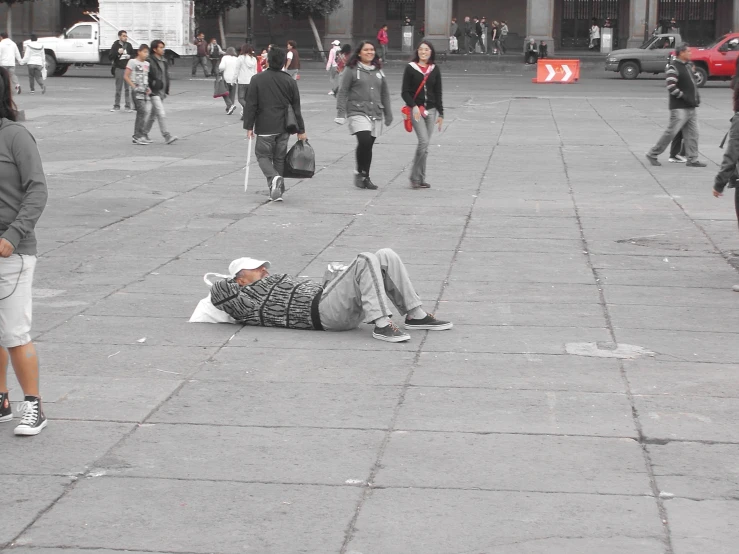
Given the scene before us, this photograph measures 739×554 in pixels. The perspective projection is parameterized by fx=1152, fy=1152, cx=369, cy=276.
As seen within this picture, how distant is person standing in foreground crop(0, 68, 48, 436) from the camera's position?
533 centimetres

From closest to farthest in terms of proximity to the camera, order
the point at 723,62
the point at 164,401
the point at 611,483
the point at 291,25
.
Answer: the point at 611,483, the point at 164,401, the point at 723,62, the point at 291,25

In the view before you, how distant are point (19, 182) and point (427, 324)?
2.91 metres

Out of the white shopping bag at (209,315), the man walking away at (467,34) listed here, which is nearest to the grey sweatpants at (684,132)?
the white shopping bag at (209,315)

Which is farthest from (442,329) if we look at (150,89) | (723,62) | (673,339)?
(723,62)

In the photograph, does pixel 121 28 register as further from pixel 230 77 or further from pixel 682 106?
pixel 682 106

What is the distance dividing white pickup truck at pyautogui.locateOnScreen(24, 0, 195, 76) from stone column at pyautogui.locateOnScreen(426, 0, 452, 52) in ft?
49.4

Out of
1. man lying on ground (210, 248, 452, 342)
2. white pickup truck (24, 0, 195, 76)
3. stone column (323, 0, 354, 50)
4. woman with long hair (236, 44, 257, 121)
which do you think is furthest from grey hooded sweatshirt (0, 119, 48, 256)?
stone column (323, 0, 354, 50)

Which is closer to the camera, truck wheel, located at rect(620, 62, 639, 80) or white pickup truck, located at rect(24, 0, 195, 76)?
white pickup truck, located at rect(24, 0, 195, 76)

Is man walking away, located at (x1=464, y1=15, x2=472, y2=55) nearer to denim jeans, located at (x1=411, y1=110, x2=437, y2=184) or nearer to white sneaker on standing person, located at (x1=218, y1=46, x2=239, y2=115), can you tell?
white sneaker on standing person, located at (x1=218, y1=46, x2=239, y2=115)

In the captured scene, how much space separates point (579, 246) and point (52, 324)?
4.98m

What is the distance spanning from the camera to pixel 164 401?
5.93 m

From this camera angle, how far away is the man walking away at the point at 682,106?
1606 centimetres

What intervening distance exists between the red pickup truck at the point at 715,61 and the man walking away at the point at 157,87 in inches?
914

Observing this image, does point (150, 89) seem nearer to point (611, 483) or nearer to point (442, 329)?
point (442, 329)
